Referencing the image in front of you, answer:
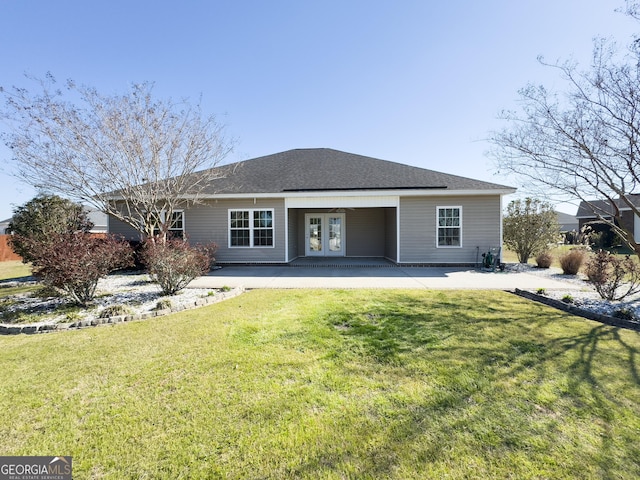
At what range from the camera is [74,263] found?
18.9 feet

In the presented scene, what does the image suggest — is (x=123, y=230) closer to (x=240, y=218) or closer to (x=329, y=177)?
(x=240, y=218)

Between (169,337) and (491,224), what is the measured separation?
1239 cm

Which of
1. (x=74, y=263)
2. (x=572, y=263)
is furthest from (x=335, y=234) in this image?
(x=74, y=263)

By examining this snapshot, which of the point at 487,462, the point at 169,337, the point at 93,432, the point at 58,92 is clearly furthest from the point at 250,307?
the point at 58,92

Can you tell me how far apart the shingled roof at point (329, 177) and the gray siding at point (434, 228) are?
67 centimetres

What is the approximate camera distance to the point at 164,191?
9945 mm

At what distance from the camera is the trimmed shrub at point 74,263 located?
18.6ft

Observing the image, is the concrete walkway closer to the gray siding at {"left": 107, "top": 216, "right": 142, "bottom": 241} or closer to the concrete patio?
the concrete patio

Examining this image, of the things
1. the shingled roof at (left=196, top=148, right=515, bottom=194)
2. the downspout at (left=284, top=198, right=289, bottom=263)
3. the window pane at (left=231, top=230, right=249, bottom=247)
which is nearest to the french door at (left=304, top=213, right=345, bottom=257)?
the shingled roof at (left=196, top=148, right=515, bottom=194)

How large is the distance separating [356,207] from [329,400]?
10.3m

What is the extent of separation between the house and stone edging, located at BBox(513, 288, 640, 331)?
5133mm

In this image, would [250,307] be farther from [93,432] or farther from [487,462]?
[487,462]

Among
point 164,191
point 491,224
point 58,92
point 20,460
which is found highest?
point 58,92

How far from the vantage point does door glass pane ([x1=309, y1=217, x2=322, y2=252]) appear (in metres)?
15.5
